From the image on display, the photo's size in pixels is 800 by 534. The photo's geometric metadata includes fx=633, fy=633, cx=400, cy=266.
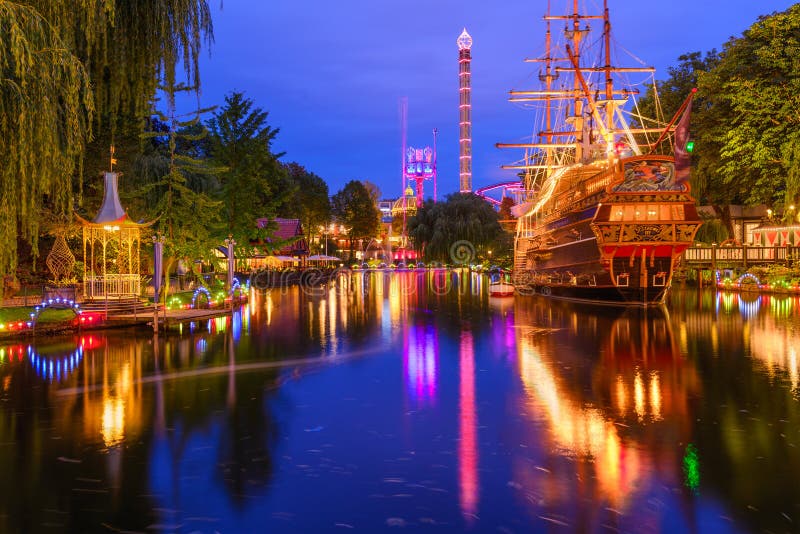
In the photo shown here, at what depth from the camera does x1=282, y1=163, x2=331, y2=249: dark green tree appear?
8569 cm

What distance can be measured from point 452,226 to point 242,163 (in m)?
44.2

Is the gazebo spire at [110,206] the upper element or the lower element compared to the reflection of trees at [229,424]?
upper

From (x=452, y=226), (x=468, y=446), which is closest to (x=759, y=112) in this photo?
(x=468, y=446)

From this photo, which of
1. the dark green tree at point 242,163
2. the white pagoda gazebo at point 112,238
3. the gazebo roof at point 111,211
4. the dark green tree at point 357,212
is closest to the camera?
the gazebo roof at point 111,211

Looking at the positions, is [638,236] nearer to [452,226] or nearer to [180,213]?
[180,213]

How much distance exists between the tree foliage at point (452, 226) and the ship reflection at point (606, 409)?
195ft

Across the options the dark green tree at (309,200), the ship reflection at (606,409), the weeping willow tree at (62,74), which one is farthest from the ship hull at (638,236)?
the dark green tree at (309,200)

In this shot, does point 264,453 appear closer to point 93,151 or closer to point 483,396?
point 483,396

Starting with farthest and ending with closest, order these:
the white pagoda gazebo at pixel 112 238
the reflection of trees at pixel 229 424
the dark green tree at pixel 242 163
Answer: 1. the dark green tree at pixel 242 163
2. the white pagoda gazebo at pixel 112 238
3. the reflection of trees at pixel 229 424

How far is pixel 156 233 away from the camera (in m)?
25.0

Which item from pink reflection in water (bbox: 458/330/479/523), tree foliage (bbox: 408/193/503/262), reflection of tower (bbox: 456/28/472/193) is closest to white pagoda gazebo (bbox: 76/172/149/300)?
pink reflection in water (bbox: 458/330/479/523)

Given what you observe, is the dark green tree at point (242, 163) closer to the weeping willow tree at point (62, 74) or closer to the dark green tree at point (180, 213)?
the dark green tree at point (180, 213)

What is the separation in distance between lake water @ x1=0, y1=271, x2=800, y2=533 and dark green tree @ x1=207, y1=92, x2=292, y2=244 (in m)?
19.9

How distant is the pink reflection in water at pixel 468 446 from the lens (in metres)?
5.88
